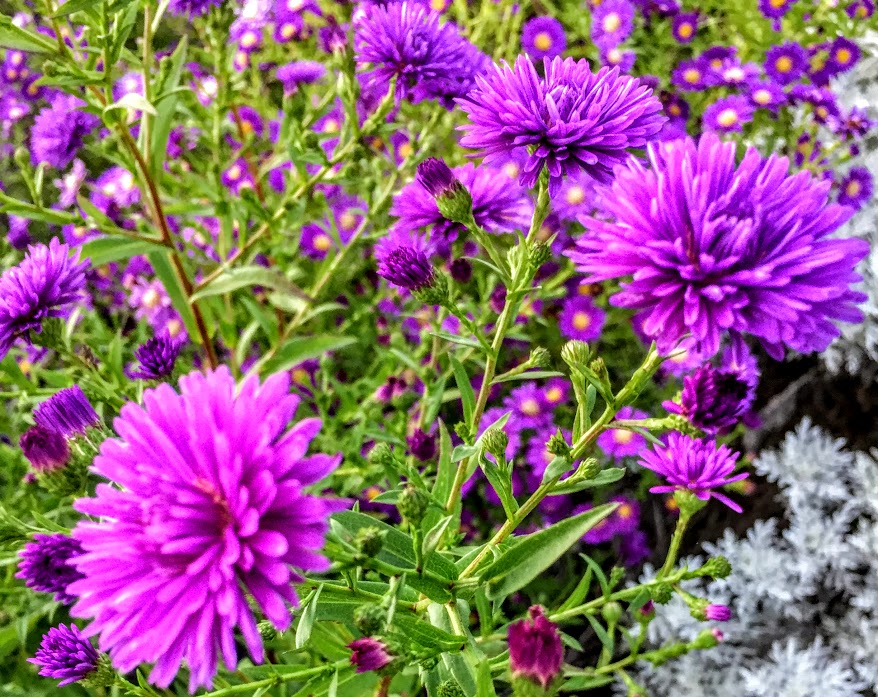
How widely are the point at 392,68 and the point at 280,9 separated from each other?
2.67 feet

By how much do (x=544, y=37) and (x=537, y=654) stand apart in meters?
1.45

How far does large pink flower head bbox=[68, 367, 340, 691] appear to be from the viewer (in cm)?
38

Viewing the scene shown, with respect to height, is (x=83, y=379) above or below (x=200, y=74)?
below

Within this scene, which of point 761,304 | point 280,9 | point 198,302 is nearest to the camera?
point 761,304

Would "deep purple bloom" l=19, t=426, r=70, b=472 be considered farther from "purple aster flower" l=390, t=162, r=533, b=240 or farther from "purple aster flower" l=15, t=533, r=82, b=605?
"purple aster flower" l=390, t=162, r=533, b=240

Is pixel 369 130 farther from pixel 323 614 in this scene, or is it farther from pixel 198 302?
pixel 323 614

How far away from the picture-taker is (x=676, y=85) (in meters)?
1.60

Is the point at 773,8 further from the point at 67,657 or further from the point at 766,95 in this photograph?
the point at 67,657

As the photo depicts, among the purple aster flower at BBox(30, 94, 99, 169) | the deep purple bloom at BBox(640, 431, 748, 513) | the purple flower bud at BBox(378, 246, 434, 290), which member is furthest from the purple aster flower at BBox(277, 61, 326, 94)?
the deep purple bloom at BBox(640, 431, 748, 513)

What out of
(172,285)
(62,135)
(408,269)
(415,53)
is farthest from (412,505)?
(62,135)

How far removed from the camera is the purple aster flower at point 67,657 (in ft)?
1.89

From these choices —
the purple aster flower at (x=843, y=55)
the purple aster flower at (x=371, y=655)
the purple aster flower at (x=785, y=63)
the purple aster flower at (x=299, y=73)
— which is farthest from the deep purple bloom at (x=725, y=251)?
the purple aster flower at (x=843, y=55)

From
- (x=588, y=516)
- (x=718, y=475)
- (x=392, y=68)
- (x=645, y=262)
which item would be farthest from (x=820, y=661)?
(x=392, y=68)

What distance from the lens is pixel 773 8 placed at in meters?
1.63
